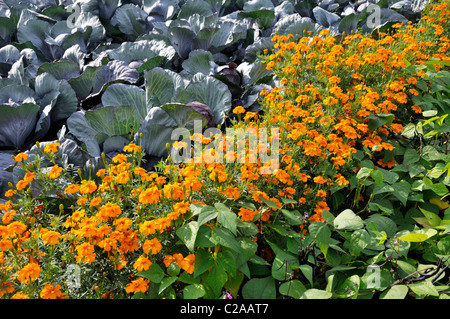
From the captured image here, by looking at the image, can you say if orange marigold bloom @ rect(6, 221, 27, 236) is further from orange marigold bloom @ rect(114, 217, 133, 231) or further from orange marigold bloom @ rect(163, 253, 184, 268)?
orange marigold bloom @ rect(163, 253, 184, 268)

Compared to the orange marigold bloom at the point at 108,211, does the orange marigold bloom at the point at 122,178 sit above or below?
above

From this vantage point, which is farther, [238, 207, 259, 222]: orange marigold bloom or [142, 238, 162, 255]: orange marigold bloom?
[238, 207, 259, 222]: orange marigold bloom

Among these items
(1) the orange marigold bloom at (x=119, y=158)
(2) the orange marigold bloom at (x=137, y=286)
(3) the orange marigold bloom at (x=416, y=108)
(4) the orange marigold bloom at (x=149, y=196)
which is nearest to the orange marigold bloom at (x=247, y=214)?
(4) the orange marigold bloom at (x=149, y=196)

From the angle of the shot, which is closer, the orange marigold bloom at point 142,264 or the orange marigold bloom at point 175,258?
the orange marigold bloom at point 142,264

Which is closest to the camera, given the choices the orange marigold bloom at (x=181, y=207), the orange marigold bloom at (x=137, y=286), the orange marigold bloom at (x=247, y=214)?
the orange marigold bloom at (x=137, y=286)

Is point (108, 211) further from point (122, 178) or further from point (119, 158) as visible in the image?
point (119, 158)

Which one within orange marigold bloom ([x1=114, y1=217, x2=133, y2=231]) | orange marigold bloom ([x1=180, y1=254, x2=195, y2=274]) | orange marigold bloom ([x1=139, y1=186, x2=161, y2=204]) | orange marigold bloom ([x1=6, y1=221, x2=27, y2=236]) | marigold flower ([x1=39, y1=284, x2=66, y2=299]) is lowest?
orange marigold bloom ([x1=180, y1=254, x2=195, y2=274])

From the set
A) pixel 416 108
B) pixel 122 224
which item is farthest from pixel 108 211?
pixel 416 108

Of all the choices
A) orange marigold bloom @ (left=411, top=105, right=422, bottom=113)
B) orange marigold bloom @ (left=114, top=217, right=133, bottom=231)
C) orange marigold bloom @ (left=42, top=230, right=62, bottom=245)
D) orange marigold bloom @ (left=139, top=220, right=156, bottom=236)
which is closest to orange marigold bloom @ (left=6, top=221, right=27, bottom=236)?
orange marigold bloom @ (left=42, top=230, right=62, bottom=245)

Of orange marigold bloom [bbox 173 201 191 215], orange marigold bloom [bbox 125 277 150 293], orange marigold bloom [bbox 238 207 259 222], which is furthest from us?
orange marigold bloom [bbox 238 207 259 222]

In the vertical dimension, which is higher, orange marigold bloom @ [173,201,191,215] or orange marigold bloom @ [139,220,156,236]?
orange marigold bloom @ [173,201,191,215]

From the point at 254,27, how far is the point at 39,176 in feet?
9.72

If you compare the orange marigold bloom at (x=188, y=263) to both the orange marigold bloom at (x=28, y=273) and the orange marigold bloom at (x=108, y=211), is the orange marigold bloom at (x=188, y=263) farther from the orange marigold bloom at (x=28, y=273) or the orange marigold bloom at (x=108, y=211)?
the orange marigold bloom at (x=28, y=273)

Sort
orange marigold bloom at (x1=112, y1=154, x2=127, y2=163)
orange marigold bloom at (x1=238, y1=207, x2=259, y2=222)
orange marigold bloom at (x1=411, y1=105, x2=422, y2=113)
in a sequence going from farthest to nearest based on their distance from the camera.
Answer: orange marigold bloom at (x1=411, y1=105, x2=422, y2=113), orange marigold bloom at (x1=112, y1=154, x2=127, y2=163), orange marigold bloom at (x1=238, y1=207, x2=259, y2=222)
